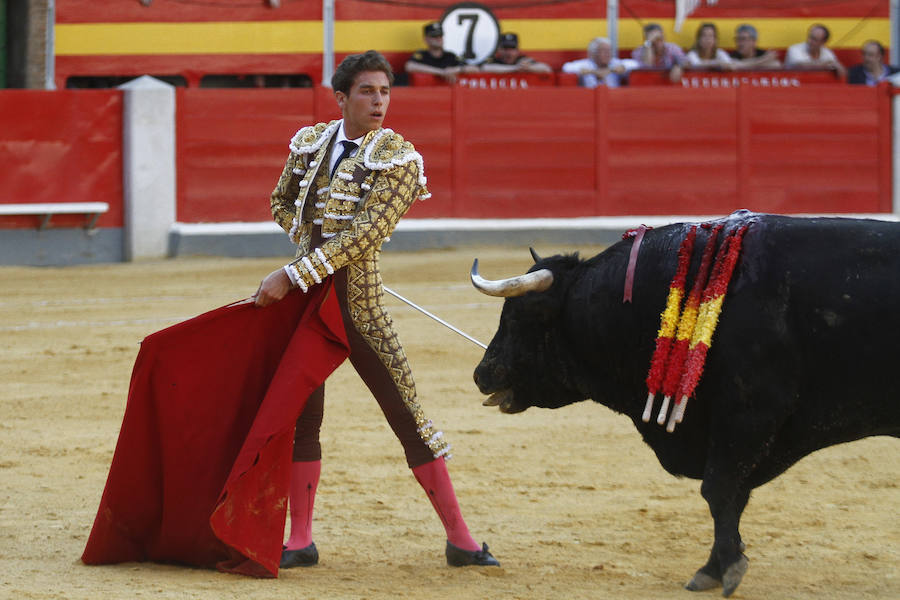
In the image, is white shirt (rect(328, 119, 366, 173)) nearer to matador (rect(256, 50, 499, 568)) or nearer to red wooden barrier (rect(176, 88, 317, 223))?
matador (rect(256, 50, 499, 568))

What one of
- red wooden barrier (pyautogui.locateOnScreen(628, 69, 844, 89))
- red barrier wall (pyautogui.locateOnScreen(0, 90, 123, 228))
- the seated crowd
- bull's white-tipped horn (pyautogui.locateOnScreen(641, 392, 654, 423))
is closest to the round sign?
the seated crowd

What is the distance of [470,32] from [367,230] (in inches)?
328

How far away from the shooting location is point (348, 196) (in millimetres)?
3205

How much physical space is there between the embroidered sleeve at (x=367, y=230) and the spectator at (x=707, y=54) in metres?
8.37

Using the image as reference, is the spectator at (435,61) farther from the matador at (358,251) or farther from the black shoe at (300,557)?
the black shoe at (300,557)

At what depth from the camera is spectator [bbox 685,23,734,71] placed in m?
11.1

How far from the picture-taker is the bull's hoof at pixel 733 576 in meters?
3.06

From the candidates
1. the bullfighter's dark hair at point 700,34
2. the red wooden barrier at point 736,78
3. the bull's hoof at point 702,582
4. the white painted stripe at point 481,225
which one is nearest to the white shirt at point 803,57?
the red wooden barrier at point 736,78

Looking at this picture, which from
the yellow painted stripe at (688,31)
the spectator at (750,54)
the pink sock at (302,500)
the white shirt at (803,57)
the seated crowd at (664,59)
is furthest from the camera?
the yellow painted stripe at (688,31)

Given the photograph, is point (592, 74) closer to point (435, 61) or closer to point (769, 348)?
point (435, 61)

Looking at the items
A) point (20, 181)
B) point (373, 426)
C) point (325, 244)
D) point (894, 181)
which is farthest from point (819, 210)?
point (325, 244)

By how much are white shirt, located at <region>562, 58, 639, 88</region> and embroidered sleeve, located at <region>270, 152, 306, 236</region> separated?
7713 mm

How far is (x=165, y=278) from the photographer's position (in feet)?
29.3

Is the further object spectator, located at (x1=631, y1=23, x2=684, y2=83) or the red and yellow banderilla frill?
spectator, located at (x1=631, y1=23, x2=684, y2=83)
